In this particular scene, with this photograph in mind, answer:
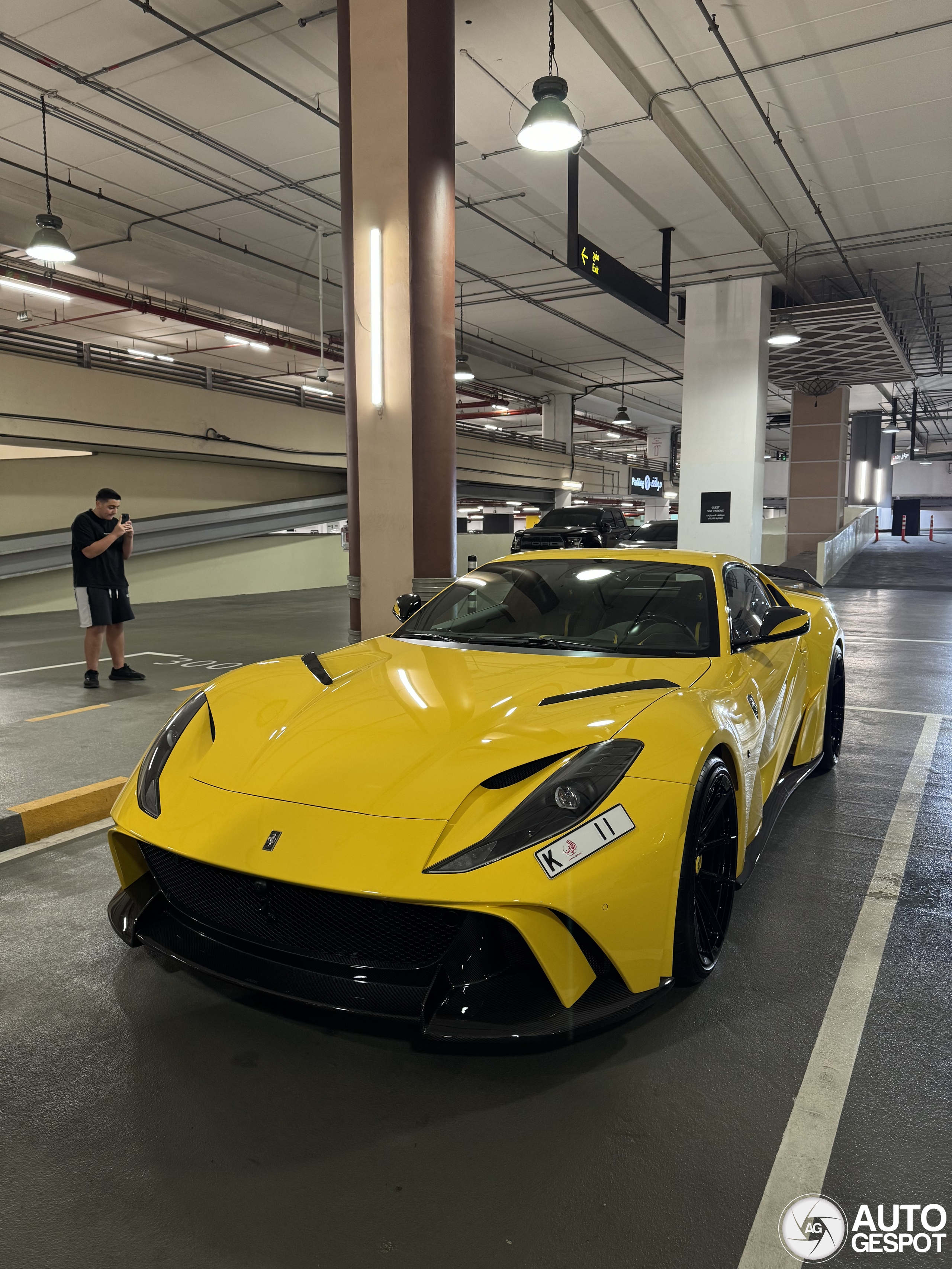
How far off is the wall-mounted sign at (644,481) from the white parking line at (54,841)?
30.6 meters

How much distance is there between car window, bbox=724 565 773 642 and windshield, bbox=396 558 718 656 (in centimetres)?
12

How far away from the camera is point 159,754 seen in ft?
8.20

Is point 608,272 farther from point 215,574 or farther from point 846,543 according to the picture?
point 846,543

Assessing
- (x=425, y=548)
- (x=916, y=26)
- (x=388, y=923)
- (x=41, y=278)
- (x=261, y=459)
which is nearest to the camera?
(x=388, y=923)

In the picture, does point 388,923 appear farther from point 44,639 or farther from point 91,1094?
point 44,639

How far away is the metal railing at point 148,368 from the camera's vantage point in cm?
1284

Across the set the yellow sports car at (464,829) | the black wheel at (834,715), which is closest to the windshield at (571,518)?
the black wheel at (834,715)

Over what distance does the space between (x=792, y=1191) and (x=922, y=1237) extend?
232mm

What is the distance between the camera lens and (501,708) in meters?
2.37

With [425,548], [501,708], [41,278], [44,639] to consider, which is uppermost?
[41,278]

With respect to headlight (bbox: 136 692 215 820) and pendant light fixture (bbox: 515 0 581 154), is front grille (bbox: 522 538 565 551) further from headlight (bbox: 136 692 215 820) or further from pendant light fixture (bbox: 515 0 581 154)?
headlight (bbox: 136 692 215 820)

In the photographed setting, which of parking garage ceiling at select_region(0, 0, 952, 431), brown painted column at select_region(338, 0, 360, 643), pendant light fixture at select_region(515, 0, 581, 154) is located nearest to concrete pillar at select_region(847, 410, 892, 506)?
parking garage ceiling at select_region(0, 0, 952, 431)

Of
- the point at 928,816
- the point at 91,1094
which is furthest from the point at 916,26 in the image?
the point at 91,1094

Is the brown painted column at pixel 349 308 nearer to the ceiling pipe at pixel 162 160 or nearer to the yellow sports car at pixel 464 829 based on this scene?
the yellow sports car at pixel 464 829
